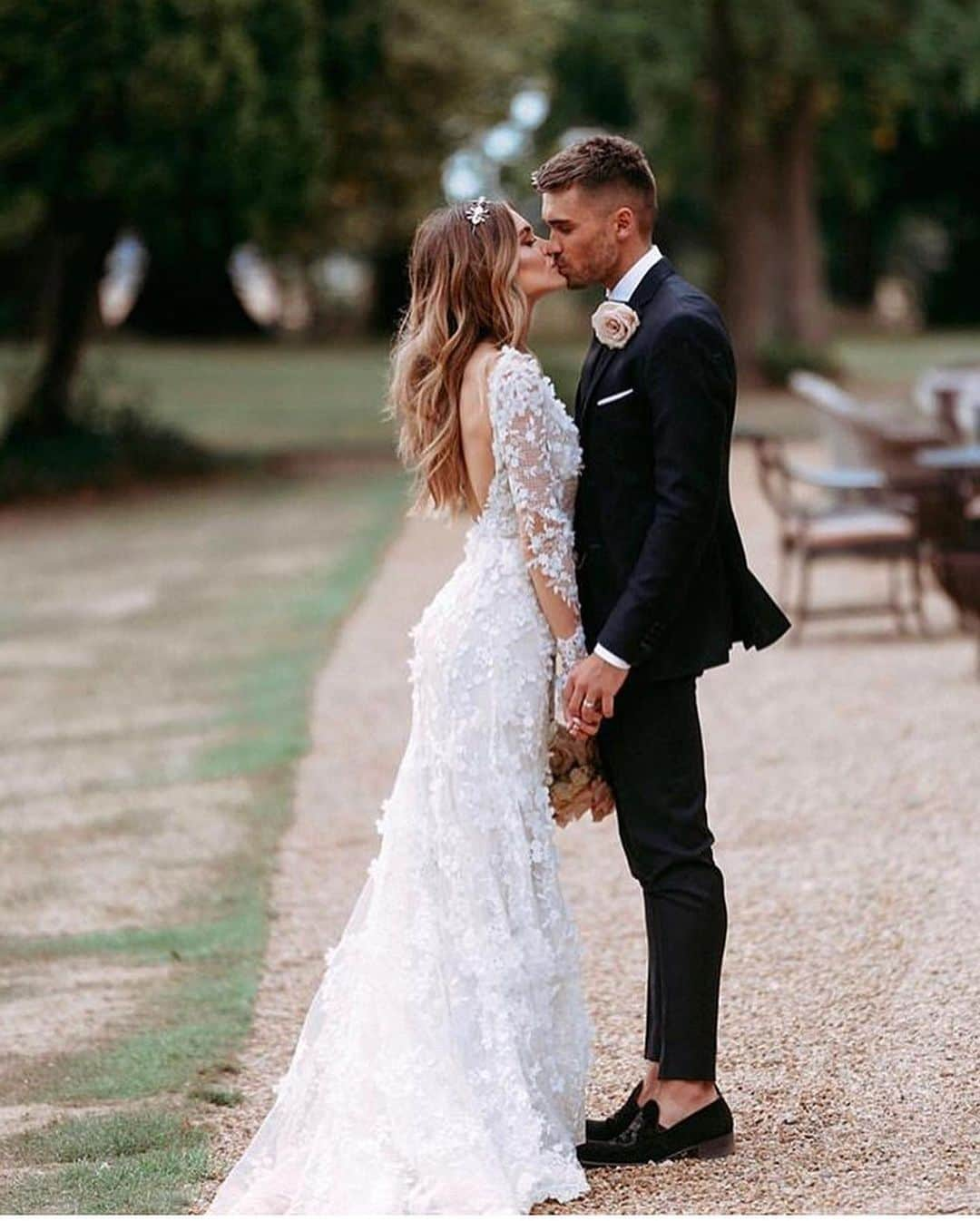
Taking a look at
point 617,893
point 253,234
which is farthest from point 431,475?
point 253,234

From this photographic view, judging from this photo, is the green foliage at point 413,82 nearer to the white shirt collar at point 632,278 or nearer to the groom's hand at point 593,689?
the white shirt collar at point 632,278

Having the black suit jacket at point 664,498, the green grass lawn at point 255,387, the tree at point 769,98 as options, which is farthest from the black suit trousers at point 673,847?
the tree at point 769,98

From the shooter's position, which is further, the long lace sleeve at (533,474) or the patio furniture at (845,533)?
the patio furniture at (845,533)

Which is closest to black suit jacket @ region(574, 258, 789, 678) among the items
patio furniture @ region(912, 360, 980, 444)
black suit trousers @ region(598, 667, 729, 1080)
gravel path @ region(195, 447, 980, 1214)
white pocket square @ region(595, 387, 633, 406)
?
white pocket square @ region(595, 387, 633, 406)

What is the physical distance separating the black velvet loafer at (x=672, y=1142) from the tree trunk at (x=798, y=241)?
27.9 metres

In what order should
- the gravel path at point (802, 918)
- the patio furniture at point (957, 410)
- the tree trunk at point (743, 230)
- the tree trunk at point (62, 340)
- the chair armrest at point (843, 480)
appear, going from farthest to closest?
the tree trunk at point (743, 230) → the tree trunk at point (62, 340) → the patio furniture at point (957, 410) → the chair armrest at point (843, 480) → the gravel path at point (802, 918)

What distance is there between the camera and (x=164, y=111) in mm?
19328

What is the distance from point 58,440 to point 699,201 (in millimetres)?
27529

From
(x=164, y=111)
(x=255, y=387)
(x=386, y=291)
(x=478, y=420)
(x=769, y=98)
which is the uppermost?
(x=769, y=98)

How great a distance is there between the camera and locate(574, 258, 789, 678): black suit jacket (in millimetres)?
4141

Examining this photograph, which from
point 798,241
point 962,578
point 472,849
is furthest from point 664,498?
point 798,241

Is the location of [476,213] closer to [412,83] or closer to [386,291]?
[412,83]

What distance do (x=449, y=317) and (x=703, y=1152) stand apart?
1694mm

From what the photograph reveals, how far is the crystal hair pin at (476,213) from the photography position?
426 cm
